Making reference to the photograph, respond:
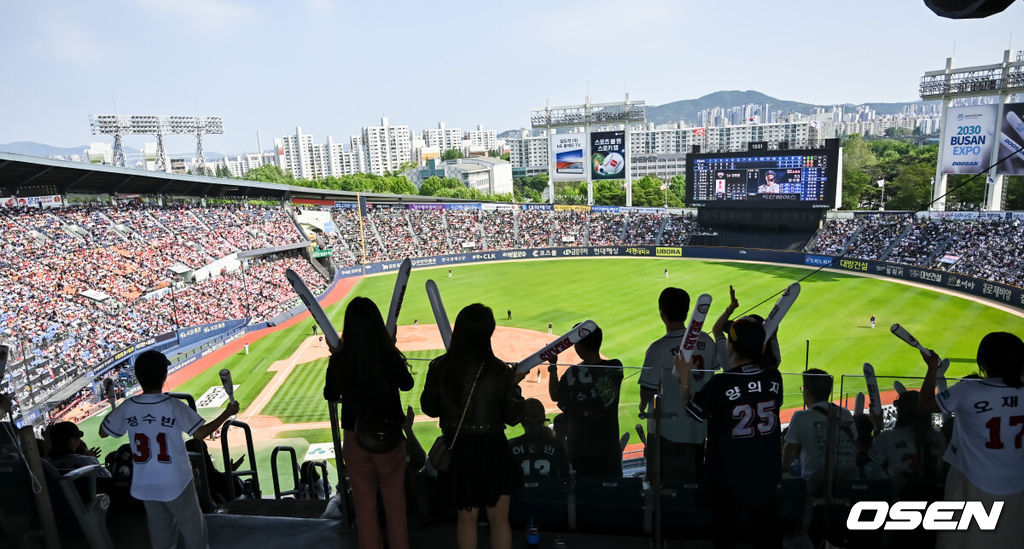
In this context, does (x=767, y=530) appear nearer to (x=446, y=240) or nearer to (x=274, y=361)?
(x=274, y=361)

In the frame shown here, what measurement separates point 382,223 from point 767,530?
171ft

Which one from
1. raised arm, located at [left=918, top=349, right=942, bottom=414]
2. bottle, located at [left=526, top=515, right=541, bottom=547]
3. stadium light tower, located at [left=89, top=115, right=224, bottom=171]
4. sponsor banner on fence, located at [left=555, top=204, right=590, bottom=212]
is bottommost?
sponsor banner on fence, located at [left=555, top=204, right=590, bottom=212]

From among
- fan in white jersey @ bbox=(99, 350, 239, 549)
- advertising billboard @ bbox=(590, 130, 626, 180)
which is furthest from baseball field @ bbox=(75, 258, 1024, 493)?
advertising billboard @ bbox=(590, 130, 626, 180)

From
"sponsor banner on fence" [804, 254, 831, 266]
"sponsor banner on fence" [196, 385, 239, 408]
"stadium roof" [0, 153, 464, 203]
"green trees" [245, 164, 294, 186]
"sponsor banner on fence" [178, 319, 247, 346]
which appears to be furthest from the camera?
"green trees" [245, 164, 294, 186]

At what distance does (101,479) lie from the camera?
4.73m

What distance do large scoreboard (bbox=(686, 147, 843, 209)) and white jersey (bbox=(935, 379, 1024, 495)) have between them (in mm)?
40974

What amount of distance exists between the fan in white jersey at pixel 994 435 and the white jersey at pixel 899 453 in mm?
466

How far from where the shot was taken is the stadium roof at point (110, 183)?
3030 cm

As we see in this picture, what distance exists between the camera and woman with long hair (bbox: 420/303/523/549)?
11.1 feet

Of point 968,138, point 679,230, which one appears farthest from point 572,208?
point 968,138

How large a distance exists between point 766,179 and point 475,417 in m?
44.1

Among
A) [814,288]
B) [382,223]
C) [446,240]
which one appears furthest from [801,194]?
[382,223]

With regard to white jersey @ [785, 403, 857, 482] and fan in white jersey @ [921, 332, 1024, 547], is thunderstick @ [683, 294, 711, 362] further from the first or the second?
fan in white jersey @ [921, 332, 1024, 547]

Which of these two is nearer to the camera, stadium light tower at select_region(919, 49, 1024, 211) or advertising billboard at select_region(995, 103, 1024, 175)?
advertising billboard at select_region(995, 103, 1024, 175)
